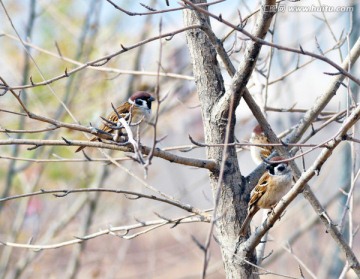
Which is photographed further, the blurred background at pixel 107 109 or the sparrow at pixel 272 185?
Answer: the blurred background at pixel 107 109

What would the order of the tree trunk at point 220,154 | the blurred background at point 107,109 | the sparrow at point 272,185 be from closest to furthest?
1. the tree trunk at point 220,154
2. the sparrow at point 272,185
3. the blurred background at point 107,109

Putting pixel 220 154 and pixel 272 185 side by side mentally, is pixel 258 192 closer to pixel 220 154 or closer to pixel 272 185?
pixel 272 185

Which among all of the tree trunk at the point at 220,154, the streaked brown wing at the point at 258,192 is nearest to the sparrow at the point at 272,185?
the streaked brown wing at the point at 258,192

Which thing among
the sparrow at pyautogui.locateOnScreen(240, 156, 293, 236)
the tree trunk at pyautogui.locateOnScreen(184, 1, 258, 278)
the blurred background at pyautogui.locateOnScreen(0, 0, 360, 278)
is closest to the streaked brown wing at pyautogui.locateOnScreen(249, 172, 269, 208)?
the sparrow at pyautogui.locateOnScreen(240, 156, 293, 236)

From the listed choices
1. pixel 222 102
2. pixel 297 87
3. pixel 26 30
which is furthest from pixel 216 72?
pixel 297 87

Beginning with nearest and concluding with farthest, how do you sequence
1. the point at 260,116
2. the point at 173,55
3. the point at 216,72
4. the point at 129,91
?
the point at 260,116
the point at 216,72
the point at 129,91
the point at 173,55

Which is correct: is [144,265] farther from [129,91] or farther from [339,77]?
[339,77]

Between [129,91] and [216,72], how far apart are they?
3.34 m

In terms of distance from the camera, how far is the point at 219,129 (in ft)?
10.2

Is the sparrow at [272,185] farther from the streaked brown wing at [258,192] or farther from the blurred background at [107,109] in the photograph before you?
the blurred background at [107,109]

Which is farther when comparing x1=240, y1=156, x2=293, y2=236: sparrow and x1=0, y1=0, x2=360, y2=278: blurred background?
x1=0, y1=0, x2=360, y2=278: blurred background

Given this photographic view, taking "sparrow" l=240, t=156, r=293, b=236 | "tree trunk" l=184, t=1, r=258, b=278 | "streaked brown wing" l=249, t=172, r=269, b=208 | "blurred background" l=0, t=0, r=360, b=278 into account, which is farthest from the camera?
"blurred background" l=0, t=0, r=360, b=278

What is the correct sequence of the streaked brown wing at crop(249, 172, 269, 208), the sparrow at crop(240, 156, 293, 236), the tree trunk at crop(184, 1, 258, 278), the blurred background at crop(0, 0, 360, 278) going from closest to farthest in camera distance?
the tree trunk at crop(184, 1, 258, 278) → the streaked brown wing at crop(249, 172, 269, 208) → the sparrow at crop(240, 156, 293, 236) → the blurred background at crop(0, 0, 360, 278)

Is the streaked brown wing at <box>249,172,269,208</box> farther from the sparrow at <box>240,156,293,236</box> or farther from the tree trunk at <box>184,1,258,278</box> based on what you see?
the tree trunk at <box>184,1,258,278</box>
